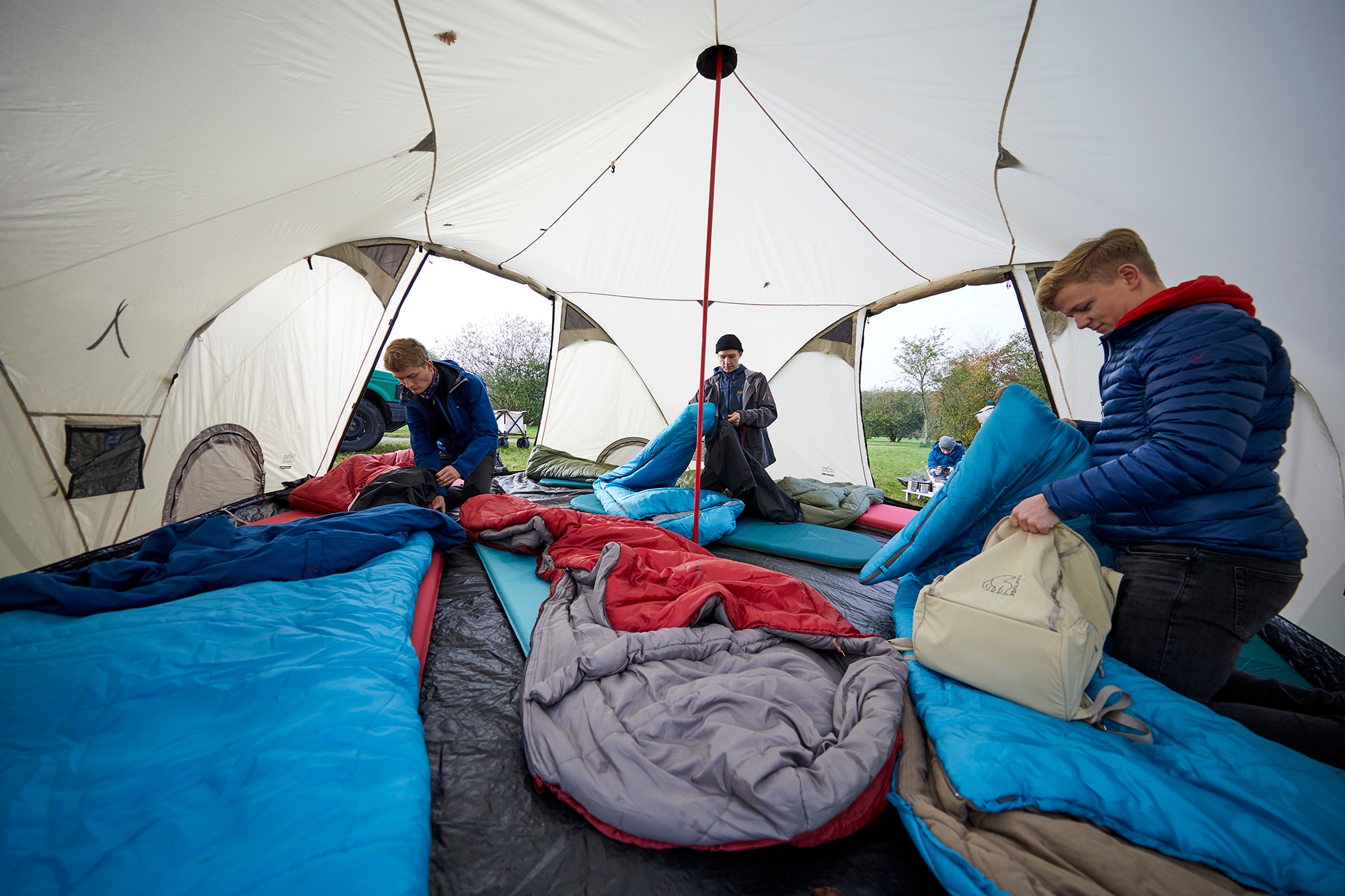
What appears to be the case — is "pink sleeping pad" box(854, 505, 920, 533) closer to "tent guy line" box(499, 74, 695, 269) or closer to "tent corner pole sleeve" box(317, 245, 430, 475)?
"tent guy line" box(499, 74, 695, 269)

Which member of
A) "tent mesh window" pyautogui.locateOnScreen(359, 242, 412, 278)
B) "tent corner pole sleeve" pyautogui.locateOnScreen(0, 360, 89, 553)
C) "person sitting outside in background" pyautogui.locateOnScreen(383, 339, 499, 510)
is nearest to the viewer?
"tent corner pole sleeve" pyautogui.locateOnScreen(0, 360, 89, 553)

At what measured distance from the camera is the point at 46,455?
2.06 meters

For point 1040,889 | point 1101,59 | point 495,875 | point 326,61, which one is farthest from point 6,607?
point 1101,59

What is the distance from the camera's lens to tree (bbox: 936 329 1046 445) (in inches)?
323

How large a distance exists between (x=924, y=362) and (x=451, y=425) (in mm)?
9335

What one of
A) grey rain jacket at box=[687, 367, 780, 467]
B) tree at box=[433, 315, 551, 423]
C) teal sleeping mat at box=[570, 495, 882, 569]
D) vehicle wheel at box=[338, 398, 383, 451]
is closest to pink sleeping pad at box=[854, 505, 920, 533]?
teal sleeping mat at box=[570, 495, 882, 569]

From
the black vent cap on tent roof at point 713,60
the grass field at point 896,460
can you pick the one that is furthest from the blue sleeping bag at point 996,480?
the grass field at point 896,460

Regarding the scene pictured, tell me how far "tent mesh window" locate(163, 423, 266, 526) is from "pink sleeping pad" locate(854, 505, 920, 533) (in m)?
4.23

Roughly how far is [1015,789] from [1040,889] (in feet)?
0.48

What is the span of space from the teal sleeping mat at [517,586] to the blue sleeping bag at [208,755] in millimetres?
441

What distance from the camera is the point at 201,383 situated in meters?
2.92

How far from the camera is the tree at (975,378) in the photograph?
8.20 metres

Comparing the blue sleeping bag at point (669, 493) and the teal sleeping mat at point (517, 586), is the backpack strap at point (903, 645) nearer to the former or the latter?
the teal sleeping mat at point (517, 586)

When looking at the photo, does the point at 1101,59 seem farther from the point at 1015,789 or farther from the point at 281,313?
the point at 281,313
